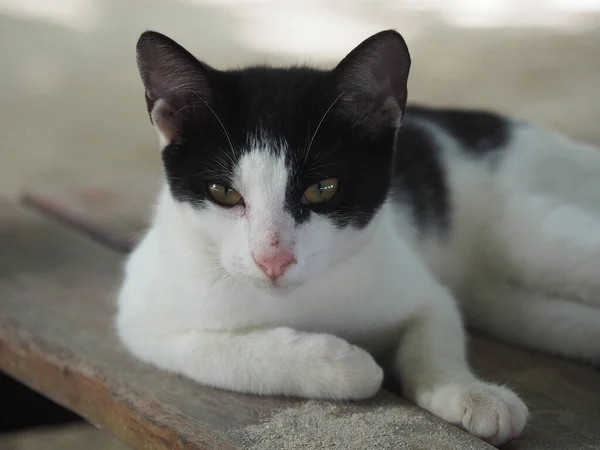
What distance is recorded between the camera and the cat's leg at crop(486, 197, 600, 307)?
1844mm

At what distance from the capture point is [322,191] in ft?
4.51

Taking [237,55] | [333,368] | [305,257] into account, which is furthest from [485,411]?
[237,55]

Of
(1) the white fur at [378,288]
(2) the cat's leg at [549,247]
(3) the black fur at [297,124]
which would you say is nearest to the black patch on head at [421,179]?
(1) the white fur at [378,288]

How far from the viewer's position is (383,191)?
1503 mm

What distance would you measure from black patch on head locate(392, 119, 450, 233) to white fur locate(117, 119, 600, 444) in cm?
4

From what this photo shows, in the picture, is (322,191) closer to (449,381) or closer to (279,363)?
Answer: (279,363)

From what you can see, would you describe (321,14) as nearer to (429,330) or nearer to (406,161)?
(406,161)

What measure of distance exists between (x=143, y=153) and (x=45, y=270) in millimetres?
2150

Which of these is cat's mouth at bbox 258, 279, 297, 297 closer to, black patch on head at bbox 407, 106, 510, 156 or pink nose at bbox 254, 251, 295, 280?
pink nose at bbox 254, 251, 295, 280

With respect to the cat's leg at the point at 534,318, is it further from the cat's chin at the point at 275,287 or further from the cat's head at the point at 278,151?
the cat's chin at the point at 275,287

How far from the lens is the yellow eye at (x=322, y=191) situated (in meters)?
1.36

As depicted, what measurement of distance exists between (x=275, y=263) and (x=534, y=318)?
0.85 meters

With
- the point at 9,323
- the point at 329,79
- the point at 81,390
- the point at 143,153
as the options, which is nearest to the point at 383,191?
the point at 329,79

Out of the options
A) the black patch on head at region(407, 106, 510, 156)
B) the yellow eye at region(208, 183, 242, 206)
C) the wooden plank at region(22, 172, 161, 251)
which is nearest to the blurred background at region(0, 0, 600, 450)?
the wooden plank at region(22, 172, 161, 251)
